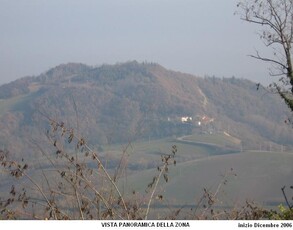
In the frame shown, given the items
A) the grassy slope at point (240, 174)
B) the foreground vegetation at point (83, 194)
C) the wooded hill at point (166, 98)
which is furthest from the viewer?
the wooded hill at point (166, 98)

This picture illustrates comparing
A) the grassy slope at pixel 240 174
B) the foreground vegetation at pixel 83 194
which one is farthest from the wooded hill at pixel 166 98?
the foreground vegetation at pixel 83 194

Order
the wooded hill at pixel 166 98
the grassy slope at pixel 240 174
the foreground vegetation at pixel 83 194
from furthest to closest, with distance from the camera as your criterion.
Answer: the wooded hill at pixel 166 98, the grassy slope at pixel 240 174, the foreground vegetation at pixel 83 194

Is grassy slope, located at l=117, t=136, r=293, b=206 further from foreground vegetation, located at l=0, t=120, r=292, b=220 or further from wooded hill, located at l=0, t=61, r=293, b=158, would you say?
foreground vegetation, located at l=0, t=120, r=292, b=220

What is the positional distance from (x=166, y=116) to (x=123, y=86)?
2430 cm

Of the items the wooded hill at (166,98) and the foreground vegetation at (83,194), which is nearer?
the foreground vegetation at (83,194)

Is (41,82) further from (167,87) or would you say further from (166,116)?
(166,116)

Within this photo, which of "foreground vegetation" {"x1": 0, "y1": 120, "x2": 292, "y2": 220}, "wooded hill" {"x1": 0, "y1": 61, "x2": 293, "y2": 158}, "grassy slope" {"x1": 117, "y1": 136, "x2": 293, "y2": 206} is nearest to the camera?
"foreground vegetation" {"x1": 0, "y1": 120, "x2": 292, "y2": 220}

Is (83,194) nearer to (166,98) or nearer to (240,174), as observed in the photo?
(240,174)

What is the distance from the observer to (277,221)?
593 centimetres

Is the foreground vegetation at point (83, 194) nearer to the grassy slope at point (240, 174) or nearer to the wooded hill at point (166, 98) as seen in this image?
the grassy slope at point (240, 174)

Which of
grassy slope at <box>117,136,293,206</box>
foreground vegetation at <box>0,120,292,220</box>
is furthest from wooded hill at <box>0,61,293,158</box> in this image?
foreground vegetation at <box>0,120,292,220</box>

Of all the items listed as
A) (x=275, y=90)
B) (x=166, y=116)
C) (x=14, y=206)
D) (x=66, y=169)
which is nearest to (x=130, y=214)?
(x=66, y=169)

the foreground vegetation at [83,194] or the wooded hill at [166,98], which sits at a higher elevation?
the foreground vegetation at [83,194]

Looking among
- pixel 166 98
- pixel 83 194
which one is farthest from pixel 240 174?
pixel 166 98
